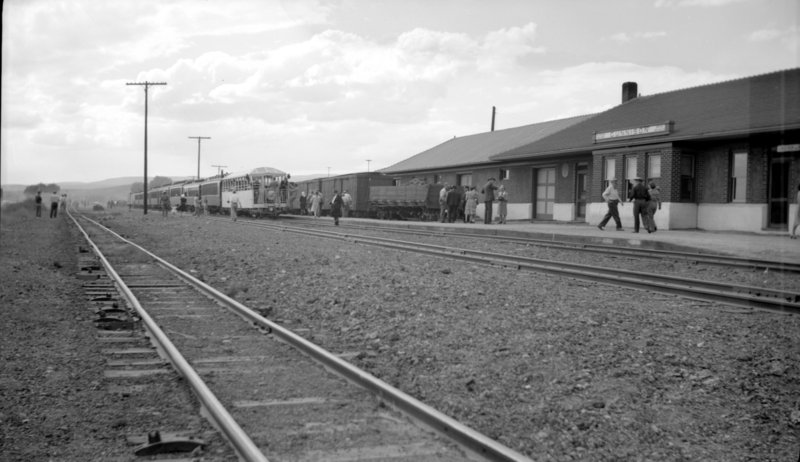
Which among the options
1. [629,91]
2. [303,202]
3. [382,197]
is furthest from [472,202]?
[303,202]

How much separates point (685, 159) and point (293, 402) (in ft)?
71.8

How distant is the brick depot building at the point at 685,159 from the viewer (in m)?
20.7

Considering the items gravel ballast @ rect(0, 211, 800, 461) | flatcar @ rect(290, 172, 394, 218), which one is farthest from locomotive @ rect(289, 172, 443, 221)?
gravel ballast @ rect(0, 211, 800, 461)

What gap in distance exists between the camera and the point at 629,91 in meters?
32.5

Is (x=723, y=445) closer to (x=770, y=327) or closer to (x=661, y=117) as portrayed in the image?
(x=770, y=327)

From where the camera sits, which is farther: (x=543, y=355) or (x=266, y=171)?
(x=266, y=171)

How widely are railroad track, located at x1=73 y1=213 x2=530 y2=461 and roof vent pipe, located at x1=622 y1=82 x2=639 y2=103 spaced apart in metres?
28.8

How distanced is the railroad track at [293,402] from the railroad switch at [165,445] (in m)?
0.21

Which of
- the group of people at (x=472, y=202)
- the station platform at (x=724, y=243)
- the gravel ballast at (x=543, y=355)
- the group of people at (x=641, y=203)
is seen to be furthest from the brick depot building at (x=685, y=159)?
the gravel ballast at (x=543, y=355)

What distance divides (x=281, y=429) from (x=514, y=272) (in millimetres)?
8240

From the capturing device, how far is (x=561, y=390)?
5102 millimetres

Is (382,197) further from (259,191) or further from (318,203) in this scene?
(259,191)

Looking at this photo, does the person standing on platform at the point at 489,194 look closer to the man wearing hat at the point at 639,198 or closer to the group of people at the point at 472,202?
the group of people at the point at 472,202

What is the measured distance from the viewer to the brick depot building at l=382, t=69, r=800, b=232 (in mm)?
20703
